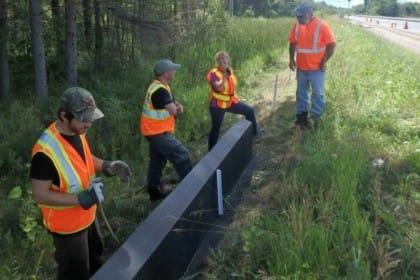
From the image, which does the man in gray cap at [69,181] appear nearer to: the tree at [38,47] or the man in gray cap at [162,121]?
the man in gray cap at [162,121]

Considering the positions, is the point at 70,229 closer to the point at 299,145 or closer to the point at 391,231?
the point at 391,231

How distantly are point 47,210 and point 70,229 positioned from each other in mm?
207

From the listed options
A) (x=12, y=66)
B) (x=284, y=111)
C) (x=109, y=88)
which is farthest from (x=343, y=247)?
(x=12, y=66)

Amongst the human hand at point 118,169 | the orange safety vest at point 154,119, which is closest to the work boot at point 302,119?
the orange safety vest at point 154,119

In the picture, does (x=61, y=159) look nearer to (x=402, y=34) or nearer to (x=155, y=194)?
(x=155, y=194)

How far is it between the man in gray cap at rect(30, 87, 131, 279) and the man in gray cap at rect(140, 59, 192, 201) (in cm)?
159

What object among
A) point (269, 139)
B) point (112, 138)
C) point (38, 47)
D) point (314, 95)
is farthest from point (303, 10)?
point (38, 47)

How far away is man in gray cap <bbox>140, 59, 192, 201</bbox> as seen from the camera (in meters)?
4.58

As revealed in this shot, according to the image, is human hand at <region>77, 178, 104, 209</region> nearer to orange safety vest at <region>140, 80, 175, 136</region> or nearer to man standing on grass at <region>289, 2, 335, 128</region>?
orange safety vest at <region>140, 80, 175, 136</region>

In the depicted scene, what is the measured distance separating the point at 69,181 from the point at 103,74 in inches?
362

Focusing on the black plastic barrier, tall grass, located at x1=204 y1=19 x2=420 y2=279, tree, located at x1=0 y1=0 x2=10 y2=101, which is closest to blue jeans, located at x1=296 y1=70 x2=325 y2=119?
tall grass, located at x1=204 y1=19 x2=420 y2=279

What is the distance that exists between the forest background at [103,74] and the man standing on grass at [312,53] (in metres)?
1.88

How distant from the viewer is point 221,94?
634 cm

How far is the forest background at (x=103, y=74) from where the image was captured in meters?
4.37
